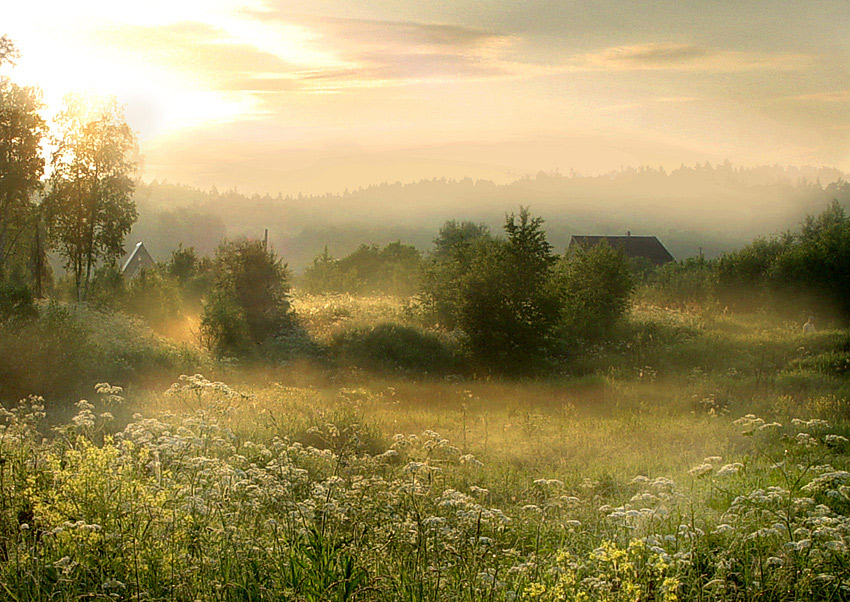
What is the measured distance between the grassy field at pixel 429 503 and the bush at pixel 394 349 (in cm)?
736

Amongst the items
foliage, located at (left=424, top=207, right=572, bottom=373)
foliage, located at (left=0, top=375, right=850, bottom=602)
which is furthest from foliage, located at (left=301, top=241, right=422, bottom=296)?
foliage, located at (left=0, top=375, right=850, bottom=602)

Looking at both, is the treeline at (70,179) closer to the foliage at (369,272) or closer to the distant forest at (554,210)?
the foliage at (369,272)

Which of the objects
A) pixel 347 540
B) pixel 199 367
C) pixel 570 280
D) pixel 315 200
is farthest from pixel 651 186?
pixel 347 540

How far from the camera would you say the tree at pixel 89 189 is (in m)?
26.5

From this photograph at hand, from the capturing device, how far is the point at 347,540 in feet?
13.1

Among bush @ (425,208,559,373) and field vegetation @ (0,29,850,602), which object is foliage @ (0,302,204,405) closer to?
field vegetation @ (0,29,850,602)

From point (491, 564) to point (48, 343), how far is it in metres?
13.0

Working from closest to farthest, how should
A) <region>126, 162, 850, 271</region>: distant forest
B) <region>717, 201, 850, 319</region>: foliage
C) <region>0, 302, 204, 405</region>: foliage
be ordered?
1. <region>0, 302, 204, 405</region>: foliage
2. <region>717, 201, 850, 319</region>: foliage
3. <region>126, 162, 850, 271</region>: distant forest

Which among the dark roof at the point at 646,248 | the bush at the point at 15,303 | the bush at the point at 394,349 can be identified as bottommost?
the bush at the point at 394,349

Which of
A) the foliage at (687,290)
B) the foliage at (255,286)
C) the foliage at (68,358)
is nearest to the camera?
the foliage at (68,358)

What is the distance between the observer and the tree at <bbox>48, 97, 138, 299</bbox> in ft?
86.9

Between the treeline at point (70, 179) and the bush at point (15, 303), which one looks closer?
the bush at point (15, 303)

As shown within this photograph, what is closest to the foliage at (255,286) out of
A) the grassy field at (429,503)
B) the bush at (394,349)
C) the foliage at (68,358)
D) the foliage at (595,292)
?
the bush at (394,349)

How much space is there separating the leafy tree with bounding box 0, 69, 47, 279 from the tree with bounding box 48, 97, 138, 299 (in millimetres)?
746
